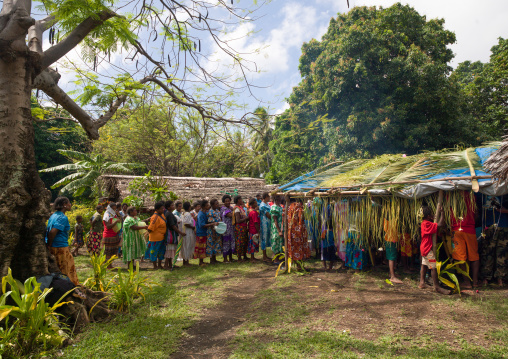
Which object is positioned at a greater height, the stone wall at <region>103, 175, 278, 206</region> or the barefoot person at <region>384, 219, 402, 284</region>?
the stone wall at <region>103, 175, 278, 206</region>

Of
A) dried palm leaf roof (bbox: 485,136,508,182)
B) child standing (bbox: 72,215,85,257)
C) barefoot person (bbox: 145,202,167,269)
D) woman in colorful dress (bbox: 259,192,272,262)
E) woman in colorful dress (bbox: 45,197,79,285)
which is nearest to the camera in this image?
dried palm leaf roof (bbox: 485,136,508,182)

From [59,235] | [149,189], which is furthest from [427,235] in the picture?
[149,189]

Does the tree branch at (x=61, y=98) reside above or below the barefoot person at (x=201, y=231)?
above

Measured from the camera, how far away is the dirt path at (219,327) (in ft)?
11.7

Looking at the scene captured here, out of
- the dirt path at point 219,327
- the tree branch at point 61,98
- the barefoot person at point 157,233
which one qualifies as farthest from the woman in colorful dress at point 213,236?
the tree branch at point 61,98

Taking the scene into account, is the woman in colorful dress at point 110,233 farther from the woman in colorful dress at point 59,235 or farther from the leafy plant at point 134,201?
the woman in colorful dress at point 59,235

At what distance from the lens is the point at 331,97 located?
50.3 ft

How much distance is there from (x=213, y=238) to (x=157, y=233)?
1.48 m

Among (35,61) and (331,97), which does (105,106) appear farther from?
→ (331,97)

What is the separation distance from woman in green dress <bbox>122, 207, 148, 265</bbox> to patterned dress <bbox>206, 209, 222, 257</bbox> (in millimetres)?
Result: 1605

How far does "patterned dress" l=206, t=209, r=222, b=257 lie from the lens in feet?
27.0

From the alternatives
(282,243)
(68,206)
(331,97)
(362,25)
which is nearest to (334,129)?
(331,97)

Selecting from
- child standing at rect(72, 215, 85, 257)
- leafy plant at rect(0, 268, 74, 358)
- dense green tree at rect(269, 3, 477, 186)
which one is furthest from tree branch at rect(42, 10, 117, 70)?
dense green tree at rect(269, 3, 477, 186)

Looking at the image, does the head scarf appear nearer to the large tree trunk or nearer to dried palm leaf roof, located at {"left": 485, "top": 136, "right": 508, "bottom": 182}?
the large tree trunk
